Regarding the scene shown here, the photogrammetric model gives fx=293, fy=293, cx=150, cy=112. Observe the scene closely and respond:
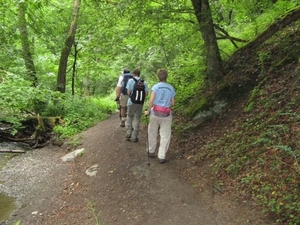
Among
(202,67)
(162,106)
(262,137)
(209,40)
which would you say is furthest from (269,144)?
(202,67)

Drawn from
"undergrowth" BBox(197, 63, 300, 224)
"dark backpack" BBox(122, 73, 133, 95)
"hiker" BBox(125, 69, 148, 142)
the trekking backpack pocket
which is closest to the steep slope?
"undergrowth" BBox(197, 63, 300, 224)

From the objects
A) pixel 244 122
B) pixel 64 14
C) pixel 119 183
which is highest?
pixel 64 14

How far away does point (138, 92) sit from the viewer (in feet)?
27.5

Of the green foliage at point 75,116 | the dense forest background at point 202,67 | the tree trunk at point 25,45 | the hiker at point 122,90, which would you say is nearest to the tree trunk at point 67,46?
the dense forest background at point 202,67

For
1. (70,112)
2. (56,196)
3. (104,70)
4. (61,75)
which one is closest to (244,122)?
(56,196)

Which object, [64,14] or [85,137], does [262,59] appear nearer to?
[85,137]

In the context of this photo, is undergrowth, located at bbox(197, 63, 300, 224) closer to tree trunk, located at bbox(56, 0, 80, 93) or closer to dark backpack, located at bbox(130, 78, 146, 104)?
dark backpack, located at bbox(130, 78, 146, 104)

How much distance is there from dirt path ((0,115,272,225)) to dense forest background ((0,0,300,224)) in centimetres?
61

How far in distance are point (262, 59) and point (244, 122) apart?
2153 mm

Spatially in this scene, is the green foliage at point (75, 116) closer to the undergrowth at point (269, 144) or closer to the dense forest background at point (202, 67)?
the dense forest background at point (202, 67)

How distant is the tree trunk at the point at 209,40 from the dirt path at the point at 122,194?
9.09 feet

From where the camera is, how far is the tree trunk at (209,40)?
7.83 m

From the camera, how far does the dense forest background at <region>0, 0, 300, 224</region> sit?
5273 millimetres

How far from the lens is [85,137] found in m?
11.6
